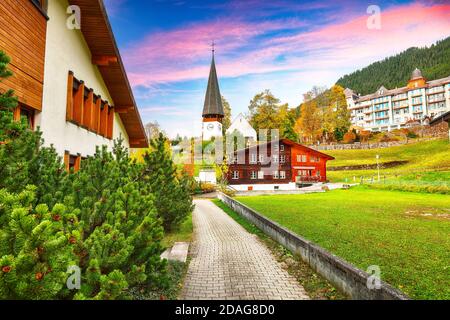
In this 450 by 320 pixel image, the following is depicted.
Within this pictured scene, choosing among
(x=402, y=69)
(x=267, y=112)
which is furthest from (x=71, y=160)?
(x=402, y=69)

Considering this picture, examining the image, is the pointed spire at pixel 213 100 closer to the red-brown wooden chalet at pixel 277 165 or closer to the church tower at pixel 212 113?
the church tower at pixel 212 113

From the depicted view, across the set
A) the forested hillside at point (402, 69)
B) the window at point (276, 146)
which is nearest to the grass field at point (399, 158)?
the window at point (276, 146)

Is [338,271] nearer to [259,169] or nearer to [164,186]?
[164,186]

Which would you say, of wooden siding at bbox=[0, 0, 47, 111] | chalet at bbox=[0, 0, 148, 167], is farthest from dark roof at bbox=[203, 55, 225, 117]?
wooden siding at bbox=[0, 0, 47, 111]

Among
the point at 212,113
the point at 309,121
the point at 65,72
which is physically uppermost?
the point at 212,113

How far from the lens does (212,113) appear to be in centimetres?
8056

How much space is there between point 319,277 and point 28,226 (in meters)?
6.60

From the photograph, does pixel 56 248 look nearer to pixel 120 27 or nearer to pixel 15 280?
pixel 15 280

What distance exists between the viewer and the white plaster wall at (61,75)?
8.30 metres

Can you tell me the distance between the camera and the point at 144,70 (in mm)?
12406

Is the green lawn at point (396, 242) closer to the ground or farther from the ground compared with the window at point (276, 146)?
closer to the ground

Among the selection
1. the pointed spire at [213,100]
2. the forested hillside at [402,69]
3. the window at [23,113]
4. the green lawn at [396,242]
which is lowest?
the green lawn at [396,242]

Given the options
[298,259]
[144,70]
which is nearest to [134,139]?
[144,70]

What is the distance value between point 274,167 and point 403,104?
80.9m
